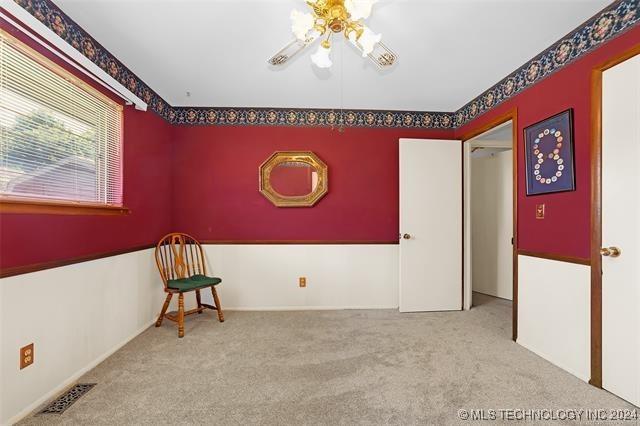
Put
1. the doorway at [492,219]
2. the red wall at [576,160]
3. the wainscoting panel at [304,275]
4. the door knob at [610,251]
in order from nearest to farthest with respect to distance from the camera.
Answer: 1. the door knob at [610,251]
2. the red wall at [576,160]
3. the wainscoting panel at [304,275]
4. the doorway at [492,219]

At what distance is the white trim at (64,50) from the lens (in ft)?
4.88

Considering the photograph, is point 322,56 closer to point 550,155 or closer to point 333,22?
point 333,22

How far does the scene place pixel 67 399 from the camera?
5.58 ft

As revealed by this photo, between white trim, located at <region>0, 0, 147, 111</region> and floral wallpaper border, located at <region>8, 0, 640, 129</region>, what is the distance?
0.15m

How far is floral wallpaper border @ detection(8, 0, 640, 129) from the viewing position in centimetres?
175

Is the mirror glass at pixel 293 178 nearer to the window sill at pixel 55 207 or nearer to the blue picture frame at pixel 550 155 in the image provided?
the window sill at pixel 55 207

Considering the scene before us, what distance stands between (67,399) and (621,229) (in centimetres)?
349

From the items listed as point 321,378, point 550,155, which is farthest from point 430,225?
point 321,378

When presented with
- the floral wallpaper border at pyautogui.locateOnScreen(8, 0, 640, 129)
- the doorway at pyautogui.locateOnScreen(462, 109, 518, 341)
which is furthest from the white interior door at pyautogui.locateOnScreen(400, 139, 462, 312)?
the floral wallpaper border at pyautogui.locateOnScreen(8, 0, 640, 129)

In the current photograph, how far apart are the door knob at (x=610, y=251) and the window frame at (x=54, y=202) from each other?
134 inches

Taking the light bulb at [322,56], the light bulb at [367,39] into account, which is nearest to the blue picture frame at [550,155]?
the light bulb at [367,39]

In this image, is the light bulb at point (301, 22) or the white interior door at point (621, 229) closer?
the light bulb at point (301, 22)

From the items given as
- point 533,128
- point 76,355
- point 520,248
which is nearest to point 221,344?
point 76,355

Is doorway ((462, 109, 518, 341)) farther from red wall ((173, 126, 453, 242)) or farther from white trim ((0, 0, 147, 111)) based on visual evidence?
white trim ((0, 0, 147, 111))
